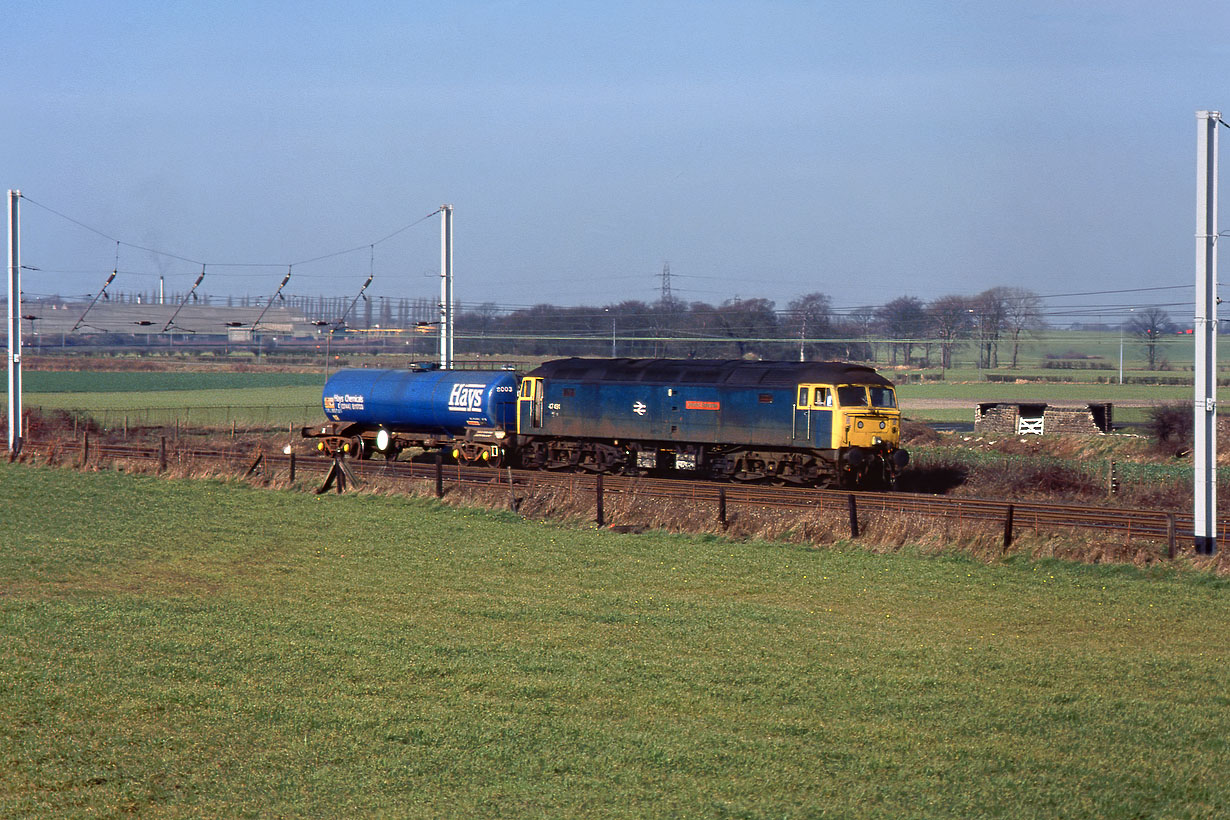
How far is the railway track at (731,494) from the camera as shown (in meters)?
21.9

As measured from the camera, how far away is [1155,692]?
12750 millimetres

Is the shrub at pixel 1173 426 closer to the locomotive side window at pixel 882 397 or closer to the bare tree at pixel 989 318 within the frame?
the locomotive side window at pixel 882 397

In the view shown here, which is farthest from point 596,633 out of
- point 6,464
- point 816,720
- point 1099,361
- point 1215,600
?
point 1099,361

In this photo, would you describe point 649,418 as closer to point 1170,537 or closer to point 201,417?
point 1170,537

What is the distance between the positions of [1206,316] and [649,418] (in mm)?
16298

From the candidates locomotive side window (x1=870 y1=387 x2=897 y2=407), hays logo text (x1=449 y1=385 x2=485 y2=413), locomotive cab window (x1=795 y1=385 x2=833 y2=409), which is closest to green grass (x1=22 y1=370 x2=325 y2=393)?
hays logo text (x1=449 y1=385 x2=485 y2=413)

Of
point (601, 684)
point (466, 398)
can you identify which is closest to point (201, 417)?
point (466, 398)

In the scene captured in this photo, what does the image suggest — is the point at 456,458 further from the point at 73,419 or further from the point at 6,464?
the point at 73,419

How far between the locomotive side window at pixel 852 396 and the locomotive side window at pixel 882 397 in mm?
492

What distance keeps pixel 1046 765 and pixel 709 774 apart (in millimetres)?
2973

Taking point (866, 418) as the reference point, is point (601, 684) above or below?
below

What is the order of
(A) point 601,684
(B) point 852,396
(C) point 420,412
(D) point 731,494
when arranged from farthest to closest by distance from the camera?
1. (C) point 420,412
2. (B) point 852,396
3. (D) point 731,494
4. (A) point 601,684

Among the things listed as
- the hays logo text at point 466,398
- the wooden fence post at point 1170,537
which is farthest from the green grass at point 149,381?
the wooden fence post at point 1170,537

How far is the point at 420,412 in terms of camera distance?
127 feet
